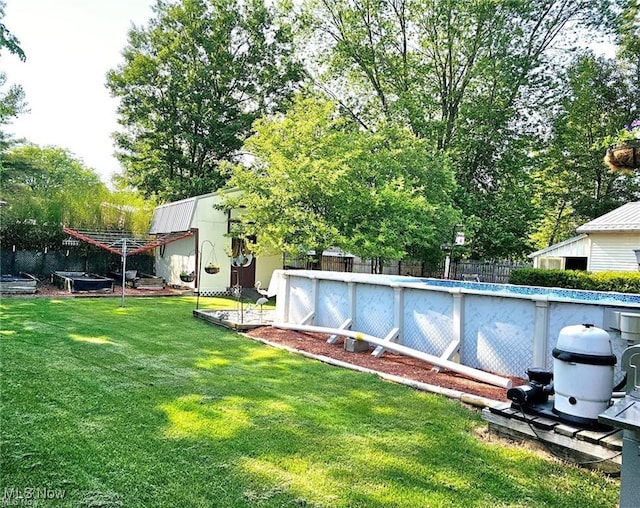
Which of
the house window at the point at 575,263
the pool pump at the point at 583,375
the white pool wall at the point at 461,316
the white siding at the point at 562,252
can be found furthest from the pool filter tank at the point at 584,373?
the house window at the point at 575,263

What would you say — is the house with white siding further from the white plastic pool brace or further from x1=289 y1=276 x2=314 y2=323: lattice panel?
the white plastic pool brace

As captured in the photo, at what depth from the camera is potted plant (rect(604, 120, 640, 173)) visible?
10.4 ft

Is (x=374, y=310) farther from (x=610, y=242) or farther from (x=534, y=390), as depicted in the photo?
(x=610, y=242)

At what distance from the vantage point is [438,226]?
42.2 feet

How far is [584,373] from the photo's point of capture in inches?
119

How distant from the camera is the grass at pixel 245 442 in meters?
2.55

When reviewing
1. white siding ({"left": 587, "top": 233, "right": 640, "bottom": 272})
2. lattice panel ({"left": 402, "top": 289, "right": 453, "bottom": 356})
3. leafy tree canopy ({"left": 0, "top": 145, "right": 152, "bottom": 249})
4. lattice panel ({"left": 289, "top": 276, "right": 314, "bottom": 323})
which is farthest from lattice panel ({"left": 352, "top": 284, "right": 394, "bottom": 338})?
leafy tree canopy ({"left": 0, "top": 145, "right": 152, "bottom": 249})

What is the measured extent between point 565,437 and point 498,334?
222 cm

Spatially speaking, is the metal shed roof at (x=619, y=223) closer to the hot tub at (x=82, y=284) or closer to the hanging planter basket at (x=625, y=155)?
the hanging planter basket at (x=625, y=155)

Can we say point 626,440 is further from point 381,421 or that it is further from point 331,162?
point 331,162

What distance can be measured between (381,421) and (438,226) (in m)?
9.82

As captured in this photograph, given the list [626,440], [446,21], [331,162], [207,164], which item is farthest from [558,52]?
[626,440]

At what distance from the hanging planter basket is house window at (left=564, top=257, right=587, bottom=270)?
12973mm

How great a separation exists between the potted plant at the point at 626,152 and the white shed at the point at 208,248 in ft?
37.4
